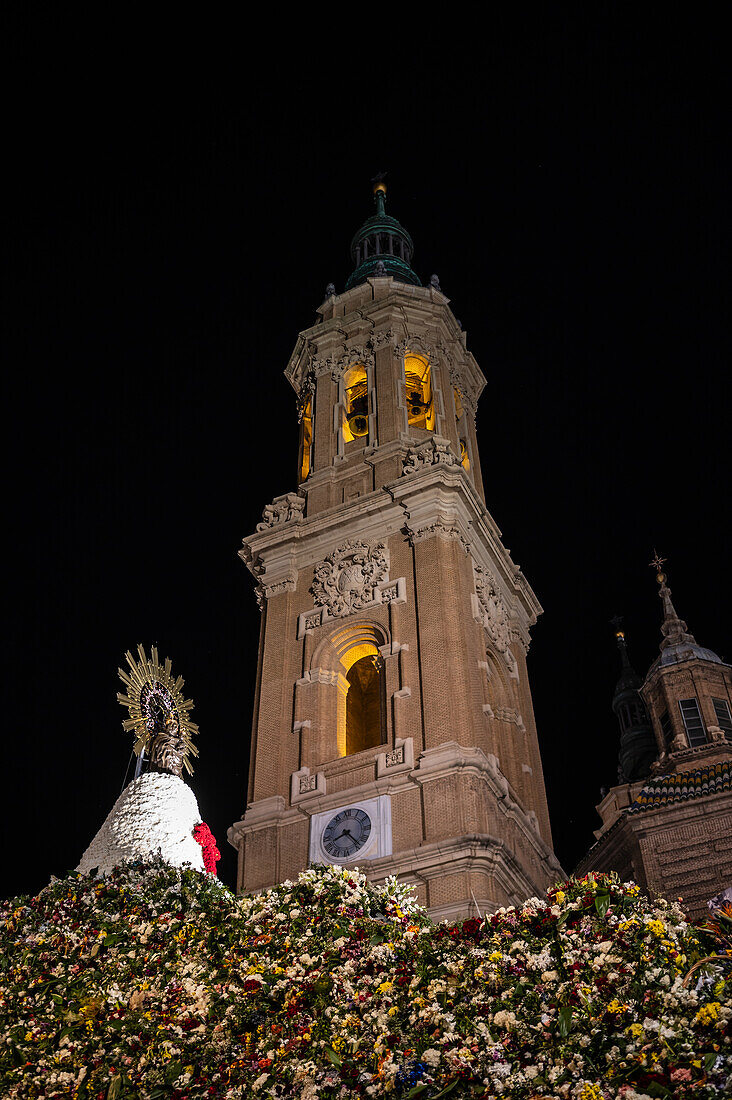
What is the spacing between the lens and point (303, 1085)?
12.5 meters

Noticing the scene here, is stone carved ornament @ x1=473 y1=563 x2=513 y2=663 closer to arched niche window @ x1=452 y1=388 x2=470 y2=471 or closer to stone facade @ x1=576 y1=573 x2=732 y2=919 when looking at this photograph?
arched niche window @ x1=452 y1=388 x2=470 y2=471

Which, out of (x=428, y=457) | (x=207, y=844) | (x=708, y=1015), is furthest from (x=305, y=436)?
(x=708, y=1015)

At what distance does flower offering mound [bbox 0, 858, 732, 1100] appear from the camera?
38.0 feet

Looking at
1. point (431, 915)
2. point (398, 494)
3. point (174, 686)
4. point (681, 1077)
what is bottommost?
point (681, 1077)

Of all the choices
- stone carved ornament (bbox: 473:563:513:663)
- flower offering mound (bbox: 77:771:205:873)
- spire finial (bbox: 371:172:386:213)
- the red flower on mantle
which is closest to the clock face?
the red flower on mantle

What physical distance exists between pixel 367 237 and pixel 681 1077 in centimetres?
4093

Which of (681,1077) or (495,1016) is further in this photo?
(495,1016)

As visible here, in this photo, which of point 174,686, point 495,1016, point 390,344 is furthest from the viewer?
point 390,344

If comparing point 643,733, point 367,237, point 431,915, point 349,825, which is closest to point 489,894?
point 431,915

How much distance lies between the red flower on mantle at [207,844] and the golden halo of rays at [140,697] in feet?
11.8

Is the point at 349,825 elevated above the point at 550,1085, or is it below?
above

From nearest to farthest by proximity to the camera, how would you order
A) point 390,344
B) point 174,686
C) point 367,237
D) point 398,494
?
1. point 174,686
2. point 398,494
3. point 390,344
4. point 367,237

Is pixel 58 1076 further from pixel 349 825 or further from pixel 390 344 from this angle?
pixel 390 344

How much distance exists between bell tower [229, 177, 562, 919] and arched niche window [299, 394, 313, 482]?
0.33 feet
